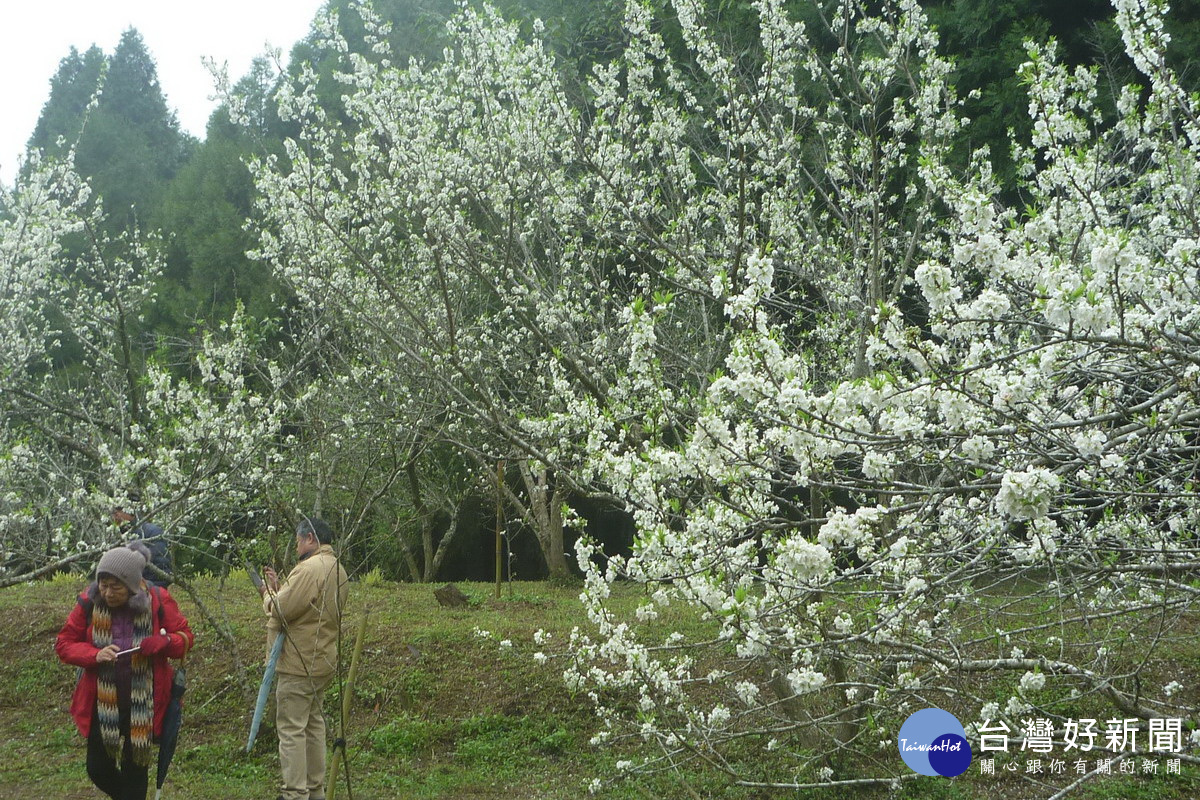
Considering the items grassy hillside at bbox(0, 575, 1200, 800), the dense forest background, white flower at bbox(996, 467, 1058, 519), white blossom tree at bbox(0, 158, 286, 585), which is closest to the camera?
white flower at bbox(996, 467, 1058, 519)

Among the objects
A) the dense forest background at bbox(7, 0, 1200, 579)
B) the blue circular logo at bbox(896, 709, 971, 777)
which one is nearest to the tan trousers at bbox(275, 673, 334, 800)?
the dense forest background at bbox(7, 0, 1200, 579)

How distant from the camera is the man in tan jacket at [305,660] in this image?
4.34 m

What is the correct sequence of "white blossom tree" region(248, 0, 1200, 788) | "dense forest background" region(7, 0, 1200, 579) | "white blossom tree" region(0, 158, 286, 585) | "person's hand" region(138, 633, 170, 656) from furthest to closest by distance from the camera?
"dense forest background" region(7, 0, 1200, 579) → "white blossom tree" region(0, 158, 286, 585) → "person's hand" region(138, 633, 170, 656) → "white blossom tree" region(248, 0, 1200, 788)

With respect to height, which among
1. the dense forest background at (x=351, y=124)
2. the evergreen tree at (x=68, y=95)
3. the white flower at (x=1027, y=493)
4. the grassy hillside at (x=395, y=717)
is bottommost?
the grassy hillside at (x=395, y=717)

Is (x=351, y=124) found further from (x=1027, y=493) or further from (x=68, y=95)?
(x=1027, y=493)

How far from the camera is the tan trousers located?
437 centimetres

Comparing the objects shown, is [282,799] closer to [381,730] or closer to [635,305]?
[381,730]

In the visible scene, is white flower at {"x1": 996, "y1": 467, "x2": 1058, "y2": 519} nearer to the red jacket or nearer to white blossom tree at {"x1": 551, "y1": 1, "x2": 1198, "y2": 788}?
white blossom tree at {"x1": 551, "y1": 1, "x2": 1198, "y2": 788}

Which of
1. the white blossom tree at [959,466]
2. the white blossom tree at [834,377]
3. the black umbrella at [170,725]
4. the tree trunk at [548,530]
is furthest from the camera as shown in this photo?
the tree trunk at [548,530]

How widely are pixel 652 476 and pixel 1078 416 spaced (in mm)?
1515

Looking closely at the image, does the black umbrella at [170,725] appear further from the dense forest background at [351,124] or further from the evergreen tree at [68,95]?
the evergreen tree at [68,95]

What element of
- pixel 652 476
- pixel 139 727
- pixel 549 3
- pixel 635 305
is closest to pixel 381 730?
pixel 139 727

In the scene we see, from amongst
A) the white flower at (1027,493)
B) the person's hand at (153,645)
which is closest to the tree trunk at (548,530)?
the person's hand at (153,645)

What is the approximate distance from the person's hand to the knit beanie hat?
223mm
